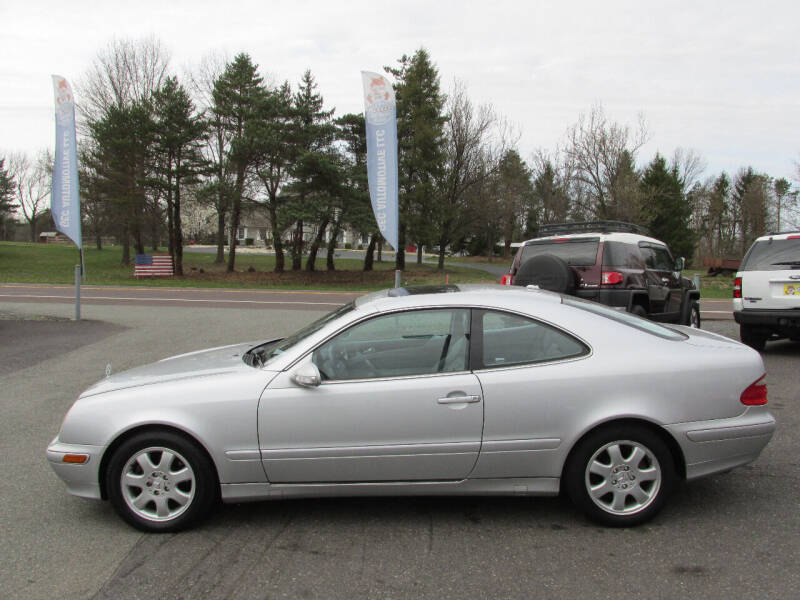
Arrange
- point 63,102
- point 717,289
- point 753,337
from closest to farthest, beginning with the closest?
point 753,337, point 63,102, point 717,289

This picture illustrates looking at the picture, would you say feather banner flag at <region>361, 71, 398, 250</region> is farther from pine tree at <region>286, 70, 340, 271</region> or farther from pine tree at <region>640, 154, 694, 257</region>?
pine tree at <region>640, 154, 694, 257</region>

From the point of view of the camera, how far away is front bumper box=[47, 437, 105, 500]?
3.49 m

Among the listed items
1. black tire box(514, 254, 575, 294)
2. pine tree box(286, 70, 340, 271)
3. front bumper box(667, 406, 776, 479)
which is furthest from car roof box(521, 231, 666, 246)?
pine tree box(286, 70, 340, 271)

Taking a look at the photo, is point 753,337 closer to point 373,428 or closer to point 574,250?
point 574,250

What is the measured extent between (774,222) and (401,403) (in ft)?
181

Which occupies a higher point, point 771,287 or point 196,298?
point 771,287

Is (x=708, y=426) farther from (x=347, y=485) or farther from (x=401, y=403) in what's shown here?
(x=347, y=485)

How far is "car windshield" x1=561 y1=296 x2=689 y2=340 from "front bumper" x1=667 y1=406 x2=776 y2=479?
23.0 inches

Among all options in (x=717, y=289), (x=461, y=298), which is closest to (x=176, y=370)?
(x=461, y=298)

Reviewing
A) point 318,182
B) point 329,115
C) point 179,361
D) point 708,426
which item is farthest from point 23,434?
point 329,115

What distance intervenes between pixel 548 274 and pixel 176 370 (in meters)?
5.65

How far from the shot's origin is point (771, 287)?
868 centimetres

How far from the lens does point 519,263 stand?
30.8 feet

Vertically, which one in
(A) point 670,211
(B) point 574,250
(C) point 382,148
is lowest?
(B) point 574,250
